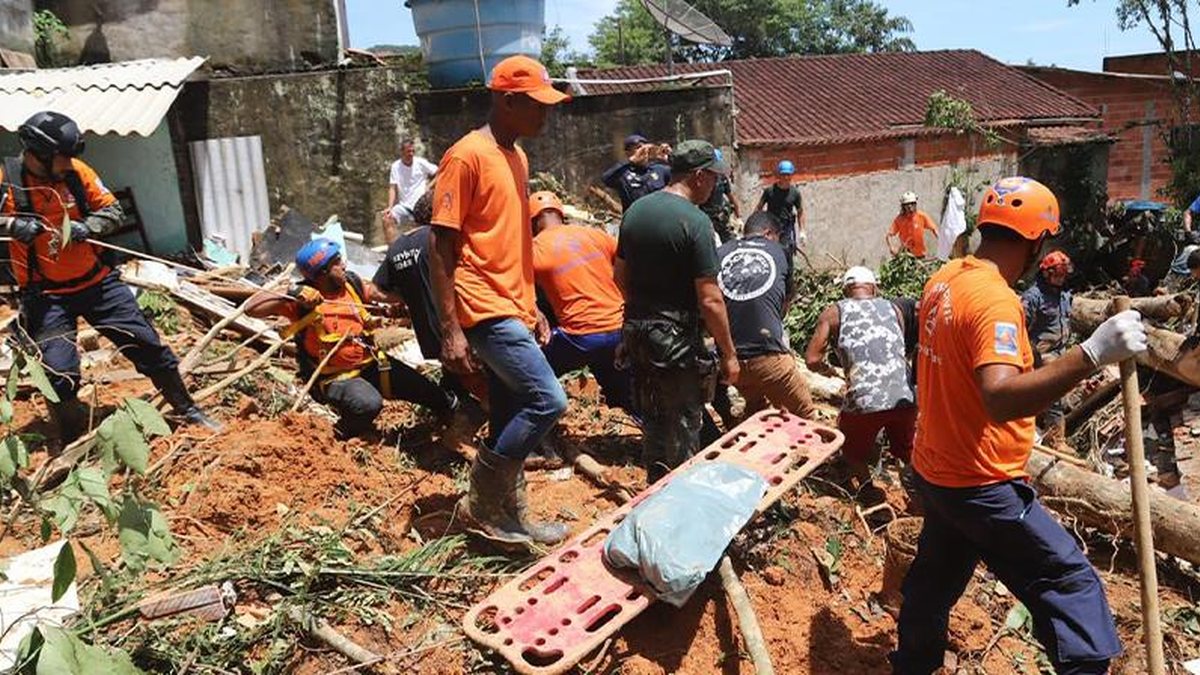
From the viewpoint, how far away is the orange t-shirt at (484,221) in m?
3.54

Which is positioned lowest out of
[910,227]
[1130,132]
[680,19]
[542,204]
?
[910,227]

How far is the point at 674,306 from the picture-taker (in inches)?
162

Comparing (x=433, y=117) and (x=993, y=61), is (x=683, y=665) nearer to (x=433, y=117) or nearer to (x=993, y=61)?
(x=433, y=117)

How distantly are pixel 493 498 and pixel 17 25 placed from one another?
9.75m

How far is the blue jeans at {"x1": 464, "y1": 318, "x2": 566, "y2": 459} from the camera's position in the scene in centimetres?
366

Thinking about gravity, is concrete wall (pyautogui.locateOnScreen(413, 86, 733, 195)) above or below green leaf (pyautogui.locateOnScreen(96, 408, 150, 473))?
above

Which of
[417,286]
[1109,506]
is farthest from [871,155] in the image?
[417,286]

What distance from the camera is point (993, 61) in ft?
82.1

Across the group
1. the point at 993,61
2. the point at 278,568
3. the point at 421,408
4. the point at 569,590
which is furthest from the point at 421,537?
the point at 993,61

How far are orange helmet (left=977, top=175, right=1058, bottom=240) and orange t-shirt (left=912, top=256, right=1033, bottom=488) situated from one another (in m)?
0.15

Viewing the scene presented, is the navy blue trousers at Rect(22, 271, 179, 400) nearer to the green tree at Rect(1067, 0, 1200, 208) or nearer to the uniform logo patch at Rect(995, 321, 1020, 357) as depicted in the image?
the uniform logo patch at Rect(995, 321, 1020, 357)

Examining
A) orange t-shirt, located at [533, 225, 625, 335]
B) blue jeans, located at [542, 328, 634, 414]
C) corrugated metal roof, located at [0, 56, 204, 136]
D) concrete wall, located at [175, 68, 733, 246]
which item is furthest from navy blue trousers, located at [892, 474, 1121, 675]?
concrete wall, located at [175, 68, 733, 246]

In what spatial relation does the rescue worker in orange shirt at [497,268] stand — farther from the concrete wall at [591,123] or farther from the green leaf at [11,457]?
the concrete wall at [591,123]

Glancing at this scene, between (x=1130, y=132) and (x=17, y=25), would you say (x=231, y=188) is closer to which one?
(x=17, y=25)
